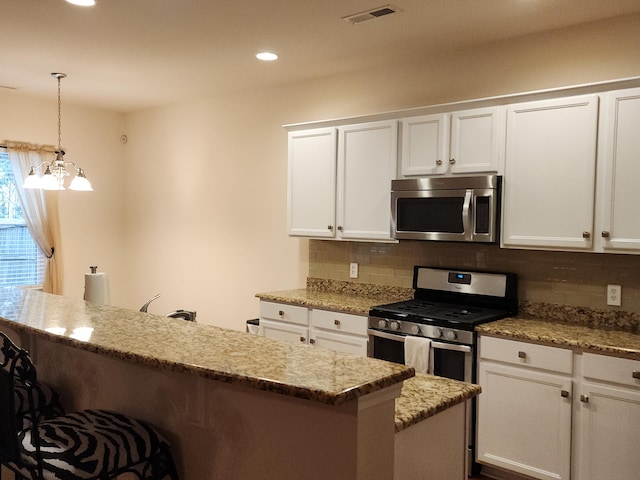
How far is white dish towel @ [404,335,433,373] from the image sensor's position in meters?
3.30

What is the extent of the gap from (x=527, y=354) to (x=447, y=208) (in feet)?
3.27

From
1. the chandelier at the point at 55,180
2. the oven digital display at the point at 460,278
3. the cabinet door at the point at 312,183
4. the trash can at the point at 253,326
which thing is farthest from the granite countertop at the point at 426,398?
the chandelier at the point at 55,180

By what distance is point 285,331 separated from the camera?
13.7 ft

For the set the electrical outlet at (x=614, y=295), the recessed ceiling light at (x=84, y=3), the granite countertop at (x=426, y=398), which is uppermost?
the recessed ceiling light at (x=84, y=3)

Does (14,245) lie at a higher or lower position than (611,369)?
higher

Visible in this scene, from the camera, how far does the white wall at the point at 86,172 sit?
217 inches

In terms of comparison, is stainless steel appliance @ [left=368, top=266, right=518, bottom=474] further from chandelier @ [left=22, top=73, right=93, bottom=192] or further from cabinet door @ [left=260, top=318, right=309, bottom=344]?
chandelier @ [left=22, top=73, right=93, bottom=192]

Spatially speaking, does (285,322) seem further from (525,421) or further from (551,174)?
(551,174)

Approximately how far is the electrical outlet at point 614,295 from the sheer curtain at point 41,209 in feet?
15.9

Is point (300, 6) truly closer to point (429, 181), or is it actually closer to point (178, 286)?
point (429, 181)

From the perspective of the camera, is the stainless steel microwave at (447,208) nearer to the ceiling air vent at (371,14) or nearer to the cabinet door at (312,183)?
the cabinet door at (312,183)

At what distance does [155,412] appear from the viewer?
6.28 feet

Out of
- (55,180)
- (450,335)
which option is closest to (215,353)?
(450,335)

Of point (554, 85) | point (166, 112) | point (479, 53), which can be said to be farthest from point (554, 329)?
point (166, 112)
